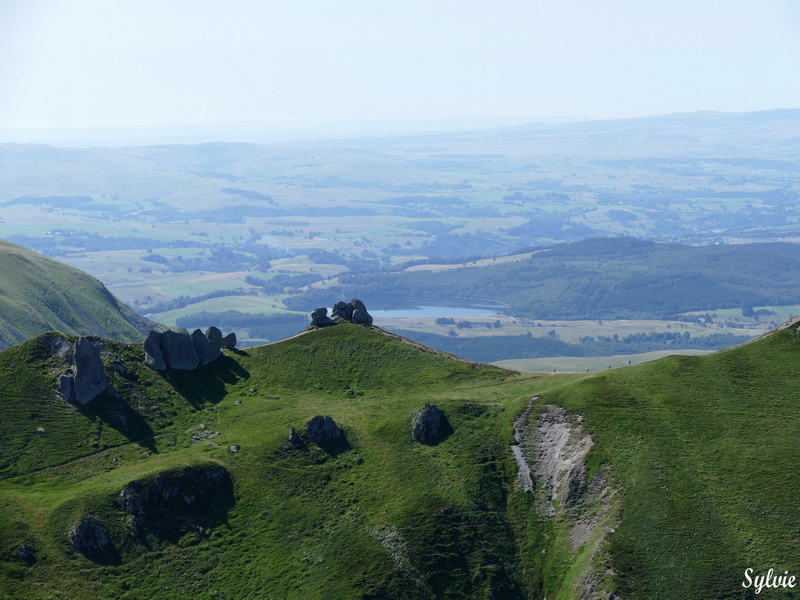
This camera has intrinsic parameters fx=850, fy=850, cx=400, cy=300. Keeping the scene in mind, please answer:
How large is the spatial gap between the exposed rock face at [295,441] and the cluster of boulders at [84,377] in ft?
93.1

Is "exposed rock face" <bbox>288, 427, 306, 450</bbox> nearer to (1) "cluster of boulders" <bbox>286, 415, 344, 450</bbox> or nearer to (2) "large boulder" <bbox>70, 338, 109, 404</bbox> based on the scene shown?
(1) "cluster of boulders" <bbox>286, 415, 344, 450</bbox>

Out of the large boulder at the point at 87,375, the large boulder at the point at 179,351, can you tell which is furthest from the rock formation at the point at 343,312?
the large boulder at the point at 87,375

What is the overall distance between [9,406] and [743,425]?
9529 centimetres

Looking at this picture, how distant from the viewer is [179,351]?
428 feet

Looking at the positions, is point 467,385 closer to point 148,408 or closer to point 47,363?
point 148,408

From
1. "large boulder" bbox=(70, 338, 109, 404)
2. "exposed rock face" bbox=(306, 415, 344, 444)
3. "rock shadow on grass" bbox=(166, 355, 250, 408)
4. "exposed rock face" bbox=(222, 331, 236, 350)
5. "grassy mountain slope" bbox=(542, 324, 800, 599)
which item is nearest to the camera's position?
"grassy mountain slope" bbox=(542, 324, 800, 599)

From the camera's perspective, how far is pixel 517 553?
320ft

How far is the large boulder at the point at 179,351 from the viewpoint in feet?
425

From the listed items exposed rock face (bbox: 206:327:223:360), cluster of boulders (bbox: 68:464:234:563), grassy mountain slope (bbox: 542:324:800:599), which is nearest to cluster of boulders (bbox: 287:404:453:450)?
cluster of boulders (bbox: 68:464:234:563)

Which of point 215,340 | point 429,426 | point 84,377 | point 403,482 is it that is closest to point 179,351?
point 215,340

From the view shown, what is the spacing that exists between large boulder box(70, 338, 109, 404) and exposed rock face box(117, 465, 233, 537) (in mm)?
23078

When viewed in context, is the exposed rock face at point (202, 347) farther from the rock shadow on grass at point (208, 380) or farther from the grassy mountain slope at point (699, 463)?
the grassy mountain slope at point (699, 463)

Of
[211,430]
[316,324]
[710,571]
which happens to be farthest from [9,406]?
[710,571]

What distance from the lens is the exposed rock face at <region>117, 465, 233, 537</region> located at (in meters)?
98.5
